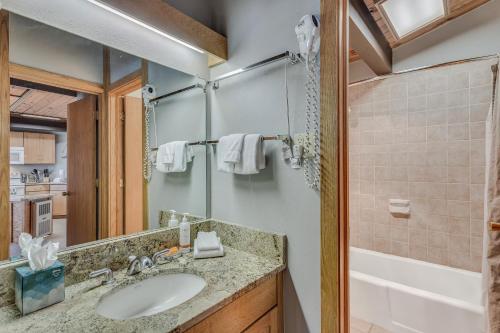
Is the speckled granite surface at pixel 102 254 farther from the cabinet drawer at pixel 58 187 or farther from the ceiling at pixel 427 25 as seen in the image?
the ceiling at pixel 427 25

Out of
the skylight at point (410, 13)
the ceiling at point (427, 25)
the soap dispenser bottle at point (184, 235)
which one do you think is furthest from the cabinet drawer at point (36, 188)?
the skylight at point (410, 13)

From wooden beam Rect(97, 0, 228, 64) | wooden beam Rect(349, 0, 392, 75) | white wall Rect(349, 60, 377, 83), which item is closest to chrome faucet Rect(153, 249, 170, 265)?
wooden beam Rect(97, 0, 228, 64)

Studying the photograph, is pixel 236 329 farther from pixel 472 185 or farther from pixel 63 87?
pixel 472 185

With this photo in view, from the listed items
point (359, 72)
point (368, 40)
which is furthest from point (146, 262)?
point (359, 72)

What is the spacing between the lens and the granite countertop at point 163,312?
0.72 metres

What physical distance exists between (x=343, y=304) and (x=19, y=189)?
4.53 ft

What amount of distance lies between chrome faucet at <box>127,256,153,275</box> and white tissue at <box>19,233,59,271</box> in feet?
0.98

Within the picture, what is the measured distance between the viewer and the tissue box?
2.55 ft

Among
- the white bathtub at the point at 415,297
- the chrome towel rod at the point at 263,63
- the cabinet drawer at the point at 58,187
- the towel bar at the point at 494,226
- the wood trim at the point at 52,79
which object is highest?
the chrome towel rod at the point at 263,63

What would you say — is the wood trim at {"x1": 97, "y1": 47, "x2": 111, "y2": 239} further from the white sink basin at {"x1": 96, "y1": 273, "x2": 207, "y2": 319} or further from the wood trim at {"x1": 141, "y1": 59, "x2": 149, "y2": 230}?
the white sink basin at {"x1": 96, "y1": 273, "x2": 207, "y2": 319}

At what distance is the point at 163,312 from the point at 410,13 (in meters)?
2.42

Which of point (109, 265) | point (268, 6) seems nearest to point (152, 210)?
point (109, 265)

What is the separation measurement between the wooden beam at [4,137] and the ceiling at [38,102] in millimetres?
22

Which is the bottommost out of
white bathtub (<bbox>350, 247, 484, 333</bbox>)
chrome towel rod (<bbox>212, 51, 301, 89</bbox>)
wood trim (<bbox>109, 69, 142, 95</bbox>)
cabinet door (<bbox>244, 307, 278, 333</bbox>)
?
white bathtub (<bbox>350, 247, 484, 333</bbox>)
